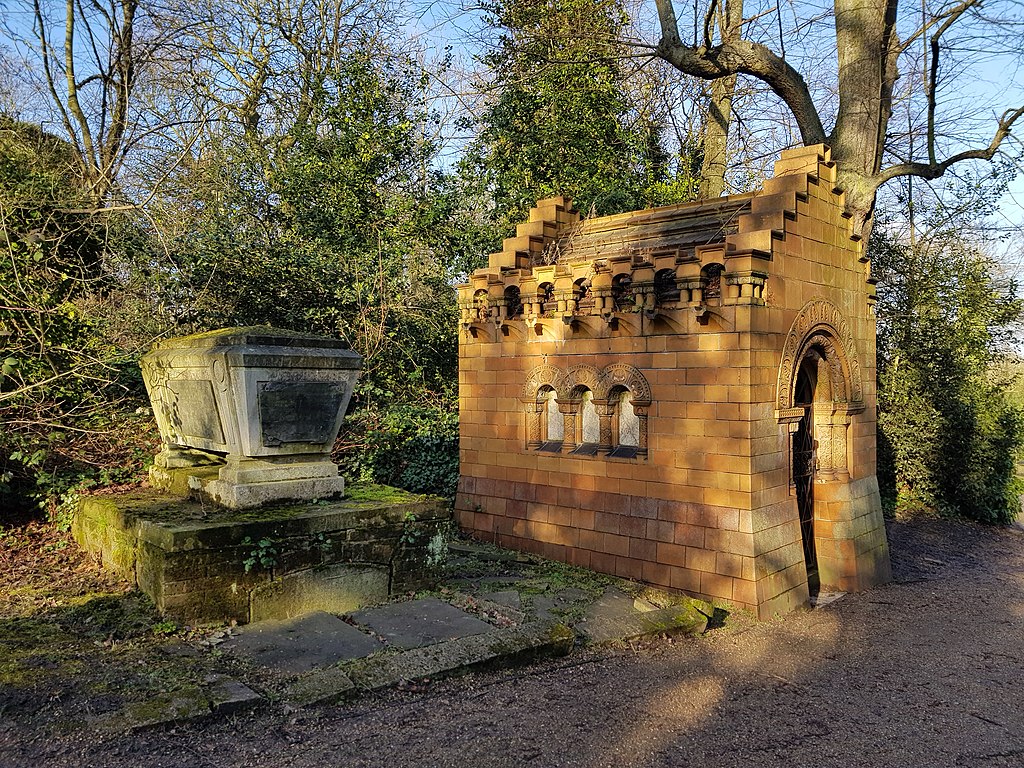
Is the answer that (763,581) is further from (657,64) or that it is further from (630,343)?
(657,64)

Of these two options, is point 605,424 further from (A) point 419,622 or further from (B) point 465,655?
(B) point 465,655

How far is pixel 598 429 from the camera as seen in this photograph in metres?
8.55

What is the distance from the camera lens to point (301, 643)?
4910 mm

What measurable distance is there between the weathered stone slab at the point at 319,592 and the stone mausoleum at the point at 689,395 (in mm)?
3232

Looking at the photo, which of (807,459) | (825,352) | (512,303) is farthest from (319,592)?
(825,352)

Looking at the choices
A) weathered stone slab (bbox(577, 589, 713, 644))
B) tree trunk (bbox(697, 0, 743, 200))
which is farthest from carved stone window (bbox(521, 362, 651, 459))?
tree trunk (bbox(697, 0, 743, 200))

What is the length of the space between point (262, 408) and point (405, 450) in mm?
6215

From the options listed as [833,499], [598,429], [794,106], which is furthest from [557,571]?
[794,106]

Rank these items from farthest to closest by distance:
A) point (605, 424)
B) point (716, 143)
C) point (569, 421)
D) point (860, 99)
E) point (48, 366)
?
point (716, 143)
point (860, 99)
point (569, 421)
point (605, 424)
point (48, 366)

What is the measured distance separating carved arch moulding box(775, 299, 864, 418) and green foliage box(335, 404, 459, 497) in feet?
17.9

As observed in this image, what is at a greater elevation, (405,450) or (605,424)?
(605,424)

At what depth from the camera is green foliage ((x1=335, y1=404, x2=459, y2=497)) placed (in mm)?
11312

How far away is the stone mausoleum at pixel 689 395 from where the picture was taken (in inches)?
285

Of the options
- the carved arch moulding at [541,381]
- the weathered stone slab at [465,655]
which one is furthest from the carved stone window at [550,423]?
the weathered stone slab at [465,655]
